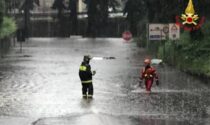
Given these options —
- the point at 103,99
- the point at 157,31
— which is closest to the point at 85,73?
the point at 103,99

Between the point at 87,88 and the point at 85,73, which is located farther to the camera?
the point at 87,88

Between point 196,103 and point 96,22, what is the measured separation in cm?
7700

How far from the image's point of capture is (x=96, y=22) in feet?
318

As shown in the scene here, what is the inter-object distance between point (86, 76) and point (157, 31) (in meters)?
23.0

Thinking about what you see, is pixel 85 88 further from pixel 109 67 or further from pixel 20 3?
pixel 20 3

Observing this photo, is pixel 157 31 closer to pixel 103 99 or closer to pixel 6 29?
pixel 6 29

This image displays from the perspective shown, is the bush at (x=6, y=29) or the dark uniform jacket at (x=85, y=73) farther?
the bush at (x=6, y=29)

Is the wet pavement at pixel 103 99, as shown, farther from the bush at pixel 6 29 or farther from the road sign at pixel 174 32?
the bush at pixel 6 29

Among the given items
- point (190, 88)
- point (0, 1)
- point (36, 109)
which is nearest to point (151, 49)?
point (0, 1)

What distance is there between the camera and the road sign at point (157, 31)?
141 feet

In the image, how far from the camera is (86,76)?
21031 millimetres

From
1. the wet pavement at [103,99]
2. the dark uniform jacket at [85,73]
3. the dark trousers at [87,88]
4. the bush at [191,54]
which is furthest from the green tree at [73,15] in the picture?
the dark uniform jacket at [85,73]

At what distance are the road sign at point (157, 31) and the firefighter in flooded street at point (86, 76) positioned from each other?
21.9 meters

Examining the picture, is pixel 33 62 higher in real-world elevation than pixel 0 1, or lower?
lower
